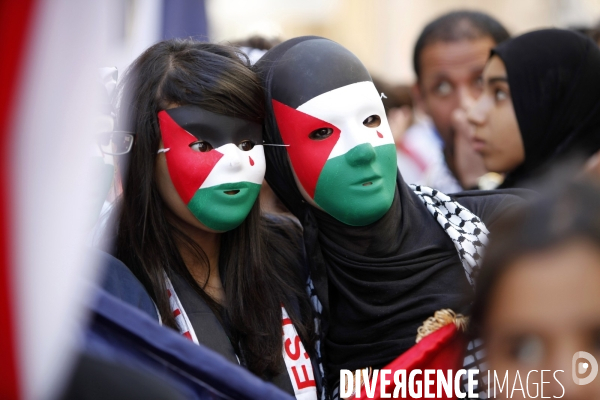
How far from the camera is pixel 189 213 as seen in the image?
218 centimetres

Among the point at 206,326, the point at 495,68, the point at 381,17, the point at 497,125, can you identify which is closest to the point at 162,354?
the point at 206,326

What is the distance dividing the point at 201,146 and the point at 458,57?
209 centimetres

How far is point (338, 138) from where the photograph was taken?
218 centimetres

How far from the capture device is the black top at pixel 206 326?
2.03m

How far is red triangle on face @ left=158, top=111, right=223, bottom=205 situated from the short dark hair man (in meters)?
1.99

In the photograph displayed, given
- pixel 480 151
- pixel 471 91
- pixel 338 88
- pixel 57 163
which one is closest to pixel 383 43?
pixel 471 91

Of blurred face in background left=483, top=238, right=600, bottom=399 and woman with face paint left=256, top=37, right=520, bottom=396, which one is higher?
blurred face in background left=483, top=238, right=600, bottom=399

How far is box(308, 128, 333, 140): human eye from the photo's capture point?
2195 millimetres

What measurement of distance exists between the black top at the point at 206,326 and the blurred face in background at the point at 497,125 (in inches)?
53.6

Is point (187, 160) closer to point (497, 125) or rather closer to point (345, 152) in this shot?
point (345, 152)

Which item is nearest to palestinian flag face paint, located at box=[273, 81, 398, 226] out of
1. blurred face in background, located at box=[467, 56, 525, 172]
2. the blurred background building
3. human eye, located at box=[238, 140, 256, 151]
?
human eye, located at box=[238, 140, 256, 151]

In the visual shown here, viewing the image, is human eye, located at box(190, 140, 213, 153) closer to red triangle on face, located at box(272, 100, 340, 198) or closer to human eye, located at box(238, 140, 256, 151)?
human eye, located at box(238, 140, 256, 151)

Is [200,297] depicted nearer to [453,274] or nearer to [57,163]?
[453,274]

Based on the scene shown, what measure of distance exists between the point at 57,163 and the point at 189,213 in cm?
133
